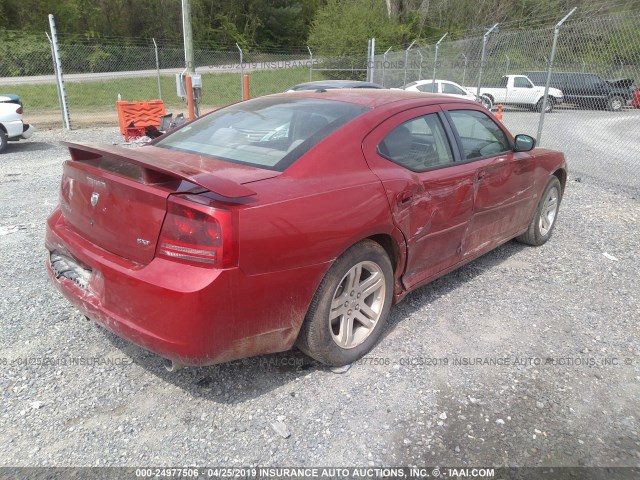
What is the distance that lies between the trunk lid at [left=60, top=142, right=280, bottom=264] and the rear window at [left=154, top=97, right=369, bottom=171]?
184 mm

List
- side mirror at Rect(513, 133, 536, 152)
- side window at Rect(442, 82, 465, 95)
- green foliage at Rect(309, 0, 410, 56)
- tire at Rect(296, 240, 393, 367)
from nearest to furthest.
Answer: tire at Rect(296, 240, 393, 367) < side mirror at Rect(513, 133, 536, 152) < side window at Rect(442, 82, 465, 95) < green foliage at Rect(309, 0, 410, 56)

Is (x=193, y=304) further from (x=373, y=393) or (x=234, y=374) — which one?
(x=373, y=393)

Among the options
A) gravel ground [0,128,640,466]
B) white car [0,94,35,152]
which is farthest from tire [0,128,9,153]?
gravel ground [0,128,640,466]

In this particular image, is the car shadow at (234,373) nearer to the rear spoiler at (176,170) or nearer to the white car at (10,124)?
the rear spoiler at (176,170)

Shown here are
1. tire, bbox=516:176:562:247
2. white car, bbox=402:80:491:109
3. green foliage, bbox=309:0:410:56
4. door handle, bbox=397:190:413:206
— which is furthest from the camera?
green foliage, bbox=309:0:410:56

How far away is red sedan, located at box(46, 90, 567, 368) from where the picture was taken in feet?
7.32

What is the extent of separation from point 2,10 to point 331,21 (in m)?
21.7

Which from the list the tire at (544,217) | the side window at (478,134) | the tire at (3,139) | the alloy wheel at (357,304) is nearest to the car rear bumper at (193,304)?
the alloy wheel at (357,304)

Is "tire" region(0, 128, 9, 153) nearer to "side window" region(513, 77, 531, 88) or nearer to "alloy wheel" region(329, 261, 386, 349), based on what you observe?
"alloy wheel" region(329, 261, 386, 349)

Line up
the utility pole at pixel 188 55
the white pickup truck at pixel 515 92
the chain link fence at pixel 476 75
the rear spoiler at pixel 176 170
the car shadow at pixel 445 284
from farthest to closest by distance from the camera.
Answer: the white pickup truck at pixel 515 92 < the utility pole at pixel 188 55 < the chain link fence at pixel 476 75 < the car shadow at pixel 445 284 < the rear spoiler at pixel 176 170

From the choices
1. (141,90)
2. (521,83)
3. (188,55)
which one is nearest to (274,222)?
(188,55)

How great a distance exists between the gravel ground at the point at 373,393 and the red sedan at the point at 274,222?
33cm

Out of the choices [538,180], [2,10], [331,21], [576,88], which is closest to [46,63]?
[2,10]

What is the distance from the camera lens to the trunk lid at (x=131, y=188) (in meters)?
2.27
